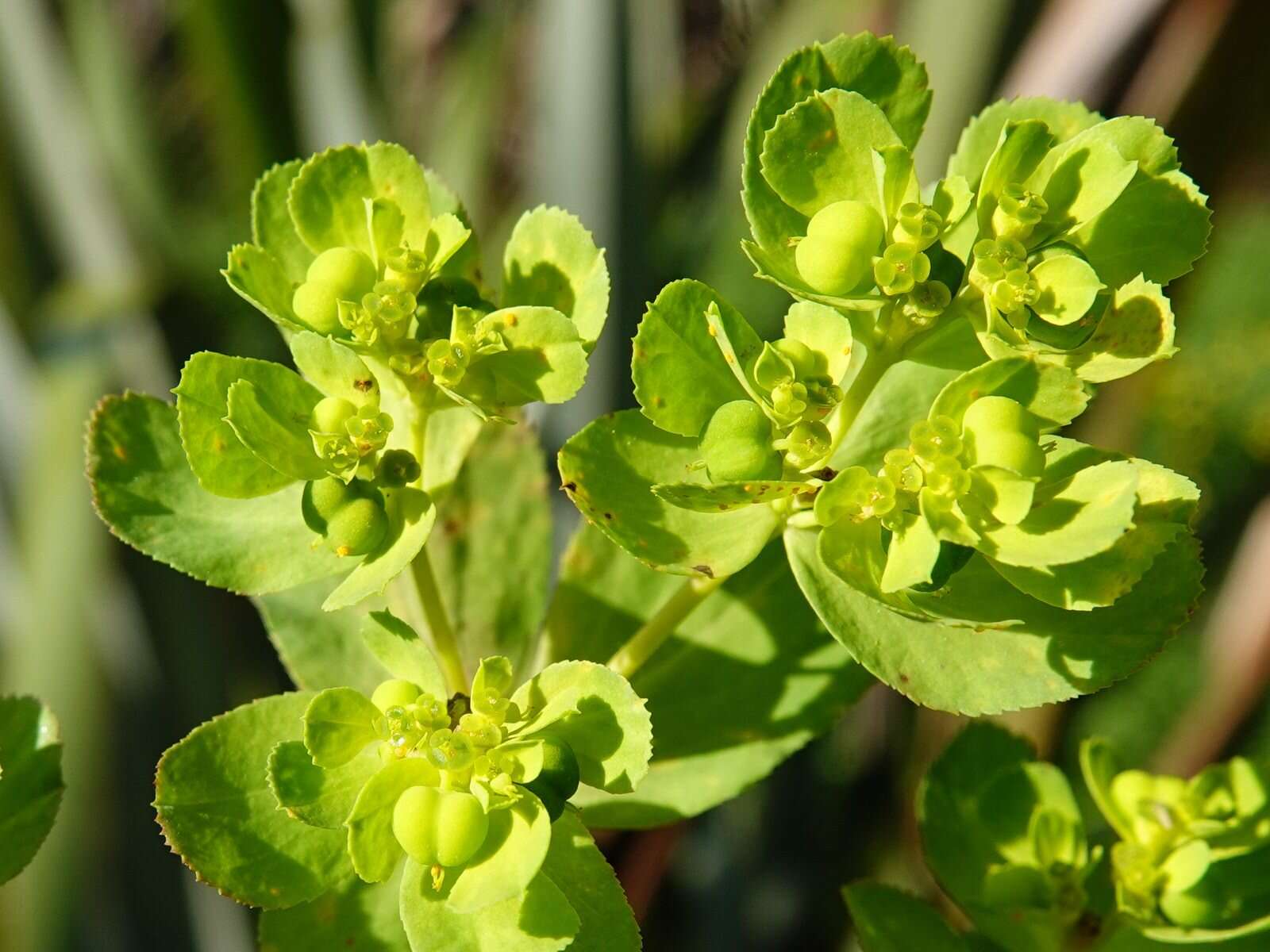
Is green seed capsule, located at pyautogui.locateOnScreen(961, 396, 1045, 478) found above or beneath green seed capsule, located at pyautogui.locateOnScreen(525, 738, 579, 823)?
above

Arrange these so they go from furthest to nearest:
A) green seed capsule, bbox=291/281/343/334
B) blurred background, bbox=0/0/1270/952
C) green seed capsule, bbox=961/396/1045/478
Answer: blurred background, bbox=0/0/1270/952, green seed capsule, bbox=291/281/343/334, green seed capsule, bbox=961/396/1045/478

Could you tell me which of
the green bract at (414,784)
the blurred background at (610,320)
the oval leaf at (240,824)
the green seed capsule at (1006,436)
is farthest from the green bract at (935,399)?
the blurred background at (610,320)

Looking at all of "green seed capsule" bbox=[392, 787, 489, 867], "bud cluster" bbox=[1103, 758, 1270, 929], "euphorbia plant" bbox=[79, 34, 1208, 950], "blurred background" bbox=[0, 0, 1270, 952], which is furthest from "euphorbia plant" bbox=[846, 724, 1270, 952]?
"blurred background" bbox=[0, 0, 1270, 952]

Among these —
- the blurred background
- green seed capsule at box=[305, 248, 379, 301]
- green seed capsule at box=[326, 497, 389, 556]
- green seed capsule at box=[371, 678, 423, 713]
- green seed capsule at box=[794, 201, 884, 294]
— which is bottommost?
the blurred background

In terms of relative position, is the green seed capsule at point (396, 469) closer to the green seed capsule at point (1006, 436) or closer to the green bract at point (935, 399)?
the green bract at point (935, 399)

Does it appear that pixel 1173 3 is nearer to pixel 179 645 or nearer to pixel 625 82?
pixel 625 82

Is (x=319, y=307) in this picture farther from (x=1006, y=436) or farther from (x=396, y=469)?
(x=1006, y=436)

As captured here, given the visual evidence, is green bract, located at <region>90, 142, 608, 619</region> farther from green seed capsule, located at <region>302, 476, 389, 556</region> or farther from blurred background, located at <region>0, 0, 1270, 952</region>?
blurred background, located at <region>0, 0, 1270, 952</region>

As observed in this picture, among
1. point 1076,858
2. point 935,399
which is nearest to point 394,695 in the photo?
point 935,399
